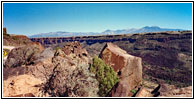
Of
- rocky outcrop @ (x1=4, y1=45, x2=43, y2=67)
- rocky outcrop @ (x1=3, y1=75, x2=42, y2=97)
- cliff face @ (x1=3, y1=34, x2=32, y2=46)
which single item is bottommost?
rocky outcrop @ (x1=3, y1=75, x2=42, y2=97)

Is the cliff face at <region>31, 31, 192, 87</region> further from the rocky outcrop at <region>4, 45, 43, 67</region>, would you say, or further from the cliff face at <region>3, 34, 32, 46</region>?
the rocky outcrop at <region>4, 45, 43, 67</region>

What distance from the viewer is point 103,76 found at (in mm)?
16344

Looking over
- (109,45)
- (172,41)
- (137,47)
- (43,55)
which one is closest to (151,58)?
(137,47)

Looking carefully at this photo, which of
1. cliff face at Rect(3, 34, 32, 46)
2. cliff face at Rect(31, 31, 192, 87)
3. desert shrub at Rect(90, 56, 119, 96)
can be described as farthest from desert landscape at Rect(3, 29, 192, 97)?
cliff face at Rect(31, 31, 192, 87)

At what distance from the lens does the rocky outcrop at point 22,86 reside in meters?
12.2

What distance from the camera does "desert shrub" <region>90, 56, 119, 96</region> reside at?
51.2ft

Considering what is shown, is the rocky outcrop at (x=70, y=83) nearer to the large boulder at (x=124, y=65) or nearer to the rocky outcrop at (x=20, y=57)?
the rocky outcrop at (x=20, y=57)

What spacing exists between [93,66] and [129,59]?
405 cm

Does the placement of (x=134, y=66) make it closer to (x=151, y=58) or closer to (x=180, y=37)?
(x=151, y=58)

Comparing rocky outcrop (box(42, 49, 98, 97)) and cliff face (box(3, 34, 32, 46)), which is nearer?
rocky outcrop (box(42, 49, 98, 97))

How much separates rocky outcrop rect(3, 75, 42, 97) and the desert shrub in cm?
403

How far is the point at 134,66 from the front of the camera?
19.8m

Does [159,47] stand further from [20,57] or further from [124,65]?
[20,57]

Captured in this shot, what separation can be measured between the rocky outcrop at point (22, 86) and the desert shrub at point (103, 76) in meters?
4.03
